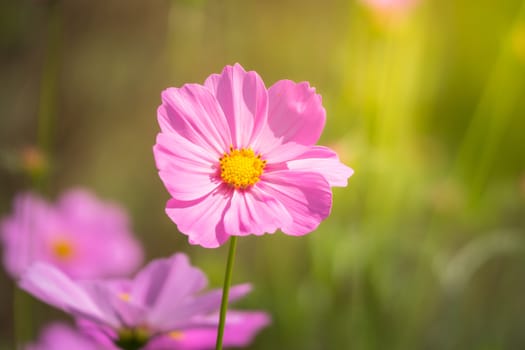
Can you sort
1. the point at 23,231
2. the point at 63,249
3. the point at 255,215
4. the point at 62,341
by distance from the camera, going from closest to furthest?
the point at 255,215 < the point at 62,341 < the point at 23,231 < the point at 63,249

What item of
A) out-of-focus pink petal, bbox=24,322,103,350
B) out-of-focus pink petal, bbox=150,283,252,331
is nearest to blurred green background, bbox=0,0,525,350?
out-of-focus pink petal, bbox=24,322,103,350

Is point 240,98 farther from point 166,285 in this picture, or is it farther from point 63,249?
point 63,249

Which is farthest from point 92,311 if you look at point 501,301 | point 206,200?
point 501,301

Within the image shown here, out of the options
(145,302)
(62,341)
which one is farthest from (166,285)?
(62,341)

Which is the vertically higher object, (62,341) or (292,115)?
(292,115)

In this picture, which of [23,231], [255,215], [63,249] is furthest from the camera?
[63,249]

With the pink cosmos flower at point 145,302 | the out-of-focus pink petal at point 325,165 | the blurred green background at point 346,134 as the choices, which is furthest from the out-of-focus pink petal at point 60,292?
the blurred green background at point 346,134

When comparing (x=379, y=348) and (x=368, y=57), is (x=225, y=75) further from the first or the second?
(x=368, y=57)

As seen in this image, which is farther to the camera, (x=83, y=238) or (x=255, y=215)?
(x=83, y=238)

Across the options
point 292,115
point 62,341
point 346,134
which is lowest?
point 62,341
